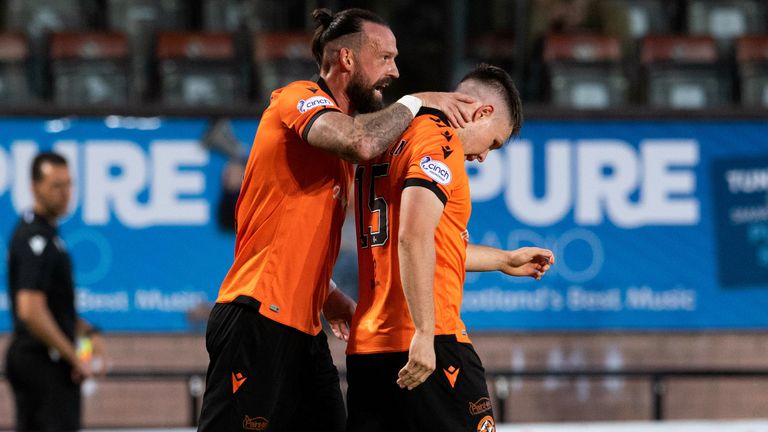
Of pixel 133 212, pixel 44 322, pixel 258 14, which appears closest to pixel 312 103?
pixel 44 322

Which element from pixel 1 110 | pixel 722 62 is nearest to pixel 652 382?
pixel 722 62

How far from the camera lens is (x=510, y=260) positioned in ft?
13.6

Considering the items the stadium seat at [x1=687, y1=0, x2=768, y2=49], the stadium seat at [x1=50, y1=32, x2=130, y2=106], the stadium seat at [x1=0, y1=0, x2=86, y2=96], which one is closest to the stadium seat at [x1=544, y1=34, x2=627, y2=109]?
the stadium seat at [x1=687, y1=0, x2=768, y2=49]

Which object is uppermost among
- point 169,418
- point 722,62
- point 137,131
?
point 722,62

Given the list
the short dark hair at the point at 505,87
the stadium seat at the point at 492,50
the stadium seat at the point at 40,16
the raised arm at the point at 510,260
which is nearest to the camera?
the short dark hair at the point at 505,87

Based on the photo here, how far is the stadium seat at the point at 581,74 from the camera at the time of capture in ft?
29.7

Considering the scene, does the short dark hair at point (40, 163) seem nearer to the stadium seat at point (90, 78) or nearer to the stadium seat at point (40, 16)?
the stadium seat at point (90, 78)

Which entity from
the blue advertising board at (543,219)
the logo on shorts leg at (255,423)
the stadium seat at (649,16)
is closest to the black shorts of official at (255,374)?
the logo on shorts leg at (255,423)

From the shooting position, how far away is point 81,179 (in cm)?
828

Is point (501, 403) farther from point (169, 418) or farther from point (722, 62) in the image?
point (722, 62)

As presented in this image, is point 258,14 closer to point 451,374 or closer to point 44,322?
point 44,322

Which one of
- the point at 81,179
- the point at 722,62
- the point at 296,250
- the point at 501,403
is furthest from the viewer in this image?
the point at 722,62

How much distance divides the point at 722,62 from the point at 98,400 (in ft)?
17.9

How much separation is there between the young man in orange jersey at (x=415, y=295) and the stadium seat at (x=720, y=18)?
6782 mm
